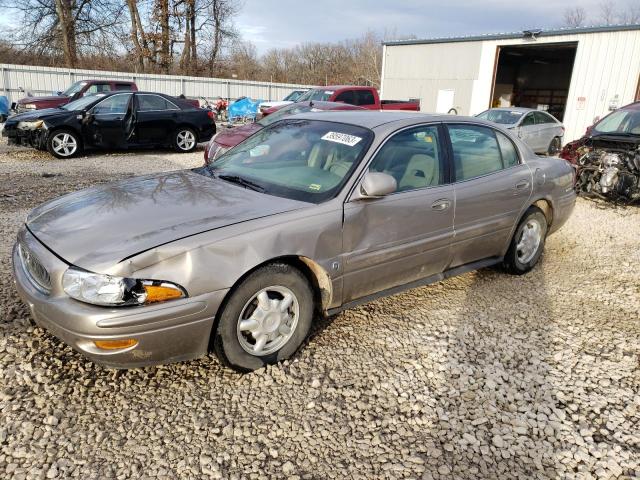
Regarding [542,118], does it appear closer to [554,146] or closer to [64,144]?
[554,146]

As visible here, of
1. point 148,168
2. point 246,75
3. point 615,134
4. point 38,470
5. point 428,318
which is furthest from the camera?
point 246,75

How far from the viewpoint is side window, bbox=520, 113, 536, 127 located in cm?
1360

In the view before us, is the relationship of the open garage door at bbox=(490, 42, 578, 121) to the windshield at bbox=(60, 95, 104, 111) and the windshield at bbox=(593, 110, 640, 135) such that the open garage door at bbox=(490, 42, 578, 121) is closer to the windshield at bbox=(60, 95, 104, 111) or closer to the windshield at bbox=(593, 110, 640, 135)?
the windshield at bbox=(593, 110, 640, 135)

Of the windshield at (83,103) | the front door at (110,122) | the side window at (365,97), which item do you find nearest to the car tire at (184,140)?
the front door at (110,122)

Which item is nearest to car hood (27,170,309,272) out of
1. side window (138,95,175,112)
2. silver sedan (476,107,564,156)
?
side window (138,95,175,112)

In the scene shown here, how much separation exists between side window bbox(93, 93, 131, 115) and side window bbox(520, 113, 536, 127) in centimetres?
1007

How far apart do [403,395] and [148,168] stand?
8.71 meters

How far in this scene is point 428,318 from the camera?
3.98m

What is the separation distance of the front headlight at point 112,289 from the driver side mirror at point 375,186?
4.46 ft

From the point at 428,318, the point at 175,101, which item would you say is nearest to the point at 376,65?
the point at 175,101

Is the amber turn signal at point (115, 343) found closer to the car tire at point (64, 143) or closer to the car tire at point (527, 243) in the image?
the car tire at point (527, 243)

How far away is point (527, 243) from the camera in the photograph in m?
4.90

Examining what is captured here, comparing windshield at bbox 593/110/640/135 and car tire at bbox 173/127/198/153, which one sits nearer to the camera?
windshield at bbox 593/110/640/135

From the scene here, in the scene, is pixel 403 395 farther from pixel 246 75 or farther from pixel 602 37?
pixel 246 75
